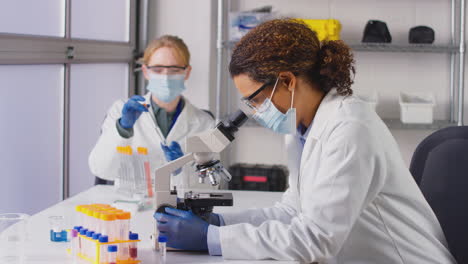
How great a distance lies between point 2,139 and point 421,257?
62.8 inches

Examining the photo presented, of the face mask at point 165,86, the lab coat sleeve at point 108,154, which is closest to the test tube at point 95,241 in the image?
the lab coat sleeve at point 108,154

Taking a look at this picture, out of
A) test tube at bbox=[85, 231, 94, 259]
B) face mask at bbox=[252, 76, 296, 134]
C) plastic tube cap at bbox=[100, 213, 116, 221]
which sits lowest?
test tube at bbox=[85, 231, 94, 259]

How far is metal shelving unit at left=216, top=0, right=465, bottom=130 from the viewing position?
383cm

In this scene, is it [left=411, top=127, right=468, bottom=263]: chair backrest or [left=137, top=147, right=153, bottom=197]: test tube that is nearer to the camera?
[left=411, top=127, right=468, bottom=263]: chair backrest

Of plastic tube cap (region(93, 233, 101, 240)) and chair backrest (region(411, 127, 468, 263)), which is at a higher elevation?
chair backrest (region(411, 127, 468, 263))

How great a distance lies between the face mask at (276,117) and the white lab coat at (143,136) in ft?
2.30

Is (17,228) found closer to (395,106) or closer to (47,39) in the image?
(47,39)

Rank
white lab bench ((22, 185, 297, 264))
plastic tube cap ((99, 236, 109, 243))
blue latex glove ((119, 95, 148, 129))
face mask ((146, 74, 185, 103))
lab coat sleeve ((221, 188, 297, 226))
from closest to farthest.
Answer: plastic tube cap ((99, 236, 109, 243)) → white lab bench ((22, 185, 297, 264)) → lab coat sleeve ((221, 188, 297, 226)) → blue latex glove ((119, 95, 148, 129)) → face mask ((146, 74, 185, 103))

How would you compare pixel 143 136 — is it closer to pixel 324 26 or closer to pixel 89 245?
pixel 89 245

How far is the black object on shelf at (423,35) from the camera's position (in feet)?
12.7

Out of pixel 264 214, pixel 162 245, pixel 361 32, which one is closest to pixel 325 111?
pixel 264 214

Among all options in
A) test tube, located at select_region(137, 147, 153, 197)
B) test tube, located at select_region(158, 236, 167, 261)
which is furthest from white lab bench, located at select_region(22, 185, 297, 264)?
test tube, located at select_region(137, 147, 153, 197)

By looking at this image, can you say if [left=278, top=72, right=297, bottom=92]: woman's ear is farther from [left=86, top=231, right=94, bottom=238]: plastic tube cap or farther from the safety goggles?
the safety goggles

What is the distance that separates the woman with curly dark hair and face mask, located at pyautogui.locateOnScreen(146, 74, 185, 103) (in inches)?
43.7
